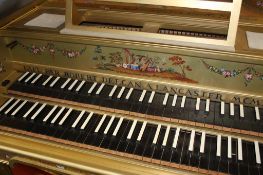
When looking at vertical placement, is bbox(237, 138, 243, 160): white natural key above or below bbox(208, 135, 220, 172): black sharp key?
above

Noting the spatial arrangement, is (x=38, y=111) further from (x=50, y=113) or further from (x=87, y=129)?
(x=87, y=129)

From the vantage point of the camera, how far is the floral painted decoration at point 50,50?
2.50 metres

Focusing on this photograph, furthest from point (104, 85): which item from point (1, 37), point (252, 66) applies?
point (252, 66)

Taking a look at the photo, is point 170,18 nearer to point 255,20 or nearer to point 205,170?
point 255,20

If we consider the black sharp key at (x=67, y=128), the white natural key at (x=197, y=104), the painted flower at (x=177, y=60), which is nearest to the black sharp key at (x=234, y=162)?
the white natural key at (x=197, y=104)

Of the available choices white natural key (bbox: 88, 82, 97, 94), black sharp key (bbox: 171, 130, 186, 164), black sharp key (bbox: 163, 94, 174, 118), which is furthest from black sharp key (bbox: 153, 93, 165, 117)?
white natural key (bbox: 88, 82, 97, 94)

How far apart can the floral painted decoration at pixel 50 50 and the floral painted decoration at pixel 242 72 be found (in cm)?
113

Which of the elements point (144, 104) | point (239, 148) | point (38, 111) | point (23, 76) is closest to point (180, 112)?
point (144, 104)

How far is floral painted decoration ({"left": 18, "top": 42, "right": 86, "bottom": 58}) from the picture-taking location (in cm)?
250

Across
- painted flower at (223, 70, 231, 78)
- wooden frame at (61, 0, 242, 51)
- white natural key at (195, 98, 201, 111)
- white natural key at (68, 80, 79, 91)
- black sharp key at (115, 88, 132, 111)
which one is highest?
wooden frame at (61, 0, 242, 51)

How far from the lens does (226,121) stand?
2.07m

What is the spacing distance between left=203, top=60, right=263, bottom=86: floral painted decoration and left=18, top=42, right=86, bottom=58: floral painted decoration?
44.6 inches

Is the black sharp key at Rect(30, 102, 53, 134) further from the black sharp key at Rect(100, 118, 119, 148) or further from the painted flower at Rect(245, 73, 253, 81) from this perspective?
the painted flower at Rect(245, 73, 253, 81)

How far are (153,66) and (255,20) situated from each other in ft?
3.46
